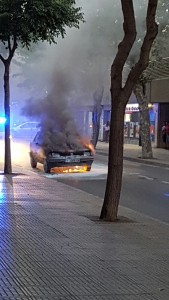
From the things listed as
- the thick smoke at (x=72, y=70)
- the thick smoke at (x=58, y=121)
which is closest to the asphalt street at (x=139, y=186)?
the thick smoke at (x=58, y=121)

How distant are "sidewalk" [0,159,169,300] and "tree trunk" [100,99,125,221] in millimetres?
305

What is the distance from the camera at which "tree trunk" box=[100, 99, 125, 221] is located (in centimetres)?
839

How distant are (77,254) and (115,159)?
272cm

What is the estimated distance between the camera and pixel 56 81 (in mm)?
16453

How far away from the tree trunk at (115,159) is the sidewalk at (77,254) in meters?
0.31

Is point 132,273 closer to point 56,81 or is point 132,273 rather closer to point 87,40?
point 87,40

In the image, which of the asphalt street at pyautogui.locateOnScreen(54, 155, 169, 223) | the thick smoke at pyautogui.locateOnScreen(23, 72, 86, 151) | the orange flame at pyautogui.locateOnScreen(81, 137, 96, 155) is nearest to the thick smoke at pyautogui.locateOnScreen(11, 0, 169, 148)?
the thick smoke at pyautogui.locateOnScreen(23, 72, 86, 151)

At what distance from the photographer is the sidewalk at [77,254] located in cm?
463

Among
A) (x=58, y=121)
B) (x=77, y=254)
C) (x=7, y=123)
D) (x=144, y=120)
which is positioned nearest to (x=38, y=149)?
(x=58, y=121)

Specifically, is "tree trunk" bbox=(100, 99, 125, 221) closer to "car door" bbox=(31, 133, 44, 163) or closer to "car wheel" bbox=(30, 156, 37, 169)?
"car door" bbox=(31, 133, 44, 163)

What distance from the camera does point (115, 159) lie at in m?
8.40

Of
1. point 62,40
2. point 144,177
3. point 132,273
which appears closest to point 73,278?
point 132,273

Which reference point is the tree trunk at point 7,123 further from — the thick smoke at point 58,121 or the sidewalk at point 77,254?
the sidewalk at point 77,254

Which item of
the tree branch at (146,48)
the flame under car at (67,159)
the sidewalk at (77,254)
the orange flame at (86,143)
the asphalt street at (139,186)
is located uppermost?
the tree branch at (146,48)
